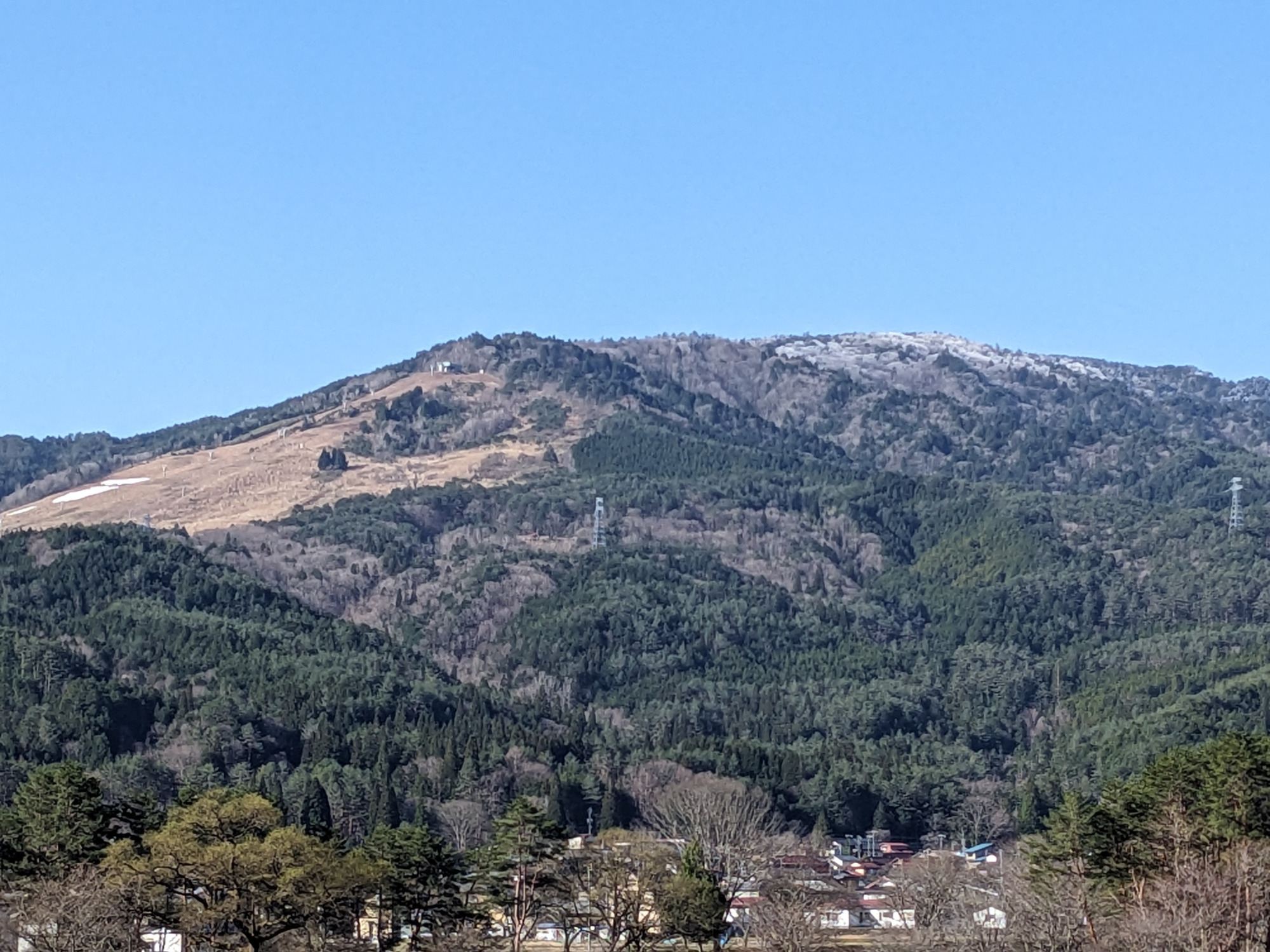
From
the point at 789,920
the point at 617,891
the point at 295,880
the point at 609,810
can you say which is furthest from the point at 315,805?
the point at 295,880

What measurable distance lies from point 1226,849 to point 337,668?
392 feet

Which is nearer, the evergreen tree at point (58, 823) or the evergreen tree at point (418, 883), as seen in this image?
the evergreen tree at point (58, 823)

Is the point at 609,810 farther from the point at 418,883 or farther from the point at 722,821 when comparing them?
the point at 418,883

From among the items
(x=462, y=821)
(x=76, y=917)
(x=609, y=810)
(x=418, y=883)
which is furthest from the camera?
(x=609, y=810)

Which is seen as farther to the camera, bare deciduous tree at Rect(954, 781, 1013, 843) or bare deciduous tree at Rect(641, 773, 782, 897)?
bare deciduous tree at Rect(954, 781, 1013, 843)

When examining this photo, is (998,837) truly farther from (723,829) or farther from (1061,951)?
(1061,951)

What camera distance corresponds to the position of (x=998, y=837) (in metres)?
166

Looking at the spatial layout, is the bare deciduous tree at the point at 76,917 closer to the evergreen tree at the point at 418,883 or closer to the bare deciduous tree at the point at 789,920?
the evergreen tree at the point at 418,883

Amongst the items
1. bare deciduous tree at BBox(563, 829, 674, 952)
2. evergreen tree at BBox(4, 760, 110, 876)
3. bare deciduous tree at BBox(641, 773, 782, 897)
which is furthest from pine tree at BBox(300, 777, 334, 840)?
evergreen tree at BBox(4, 760, 110, 876)

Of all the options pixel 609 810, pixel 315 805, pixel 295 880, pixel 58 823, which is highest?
pixel 58 823

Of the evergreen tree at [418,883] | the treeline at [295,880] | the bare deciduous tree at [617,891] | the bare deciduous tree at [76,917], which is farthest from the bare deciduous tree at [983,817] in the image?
the bare deciduous tree at [76,917]

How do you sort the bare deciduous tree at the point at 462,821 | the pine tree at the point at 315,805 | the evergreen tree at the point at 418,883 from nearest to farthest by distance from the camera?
the evergreen tree at the point at 418,883 → the pine tree at the point at 315,805 → the bare deciduous tree at the point at 462,821

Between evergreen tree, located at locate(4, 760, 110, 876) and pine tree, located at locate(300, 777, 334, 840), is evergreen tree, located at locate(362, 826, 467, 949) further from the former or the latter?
pine tree, located at locate(300, 777, 334, 840)

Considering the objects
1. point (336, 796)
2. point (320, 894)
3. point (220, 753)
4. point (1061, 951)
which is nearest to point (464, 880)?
point (320, 894)
